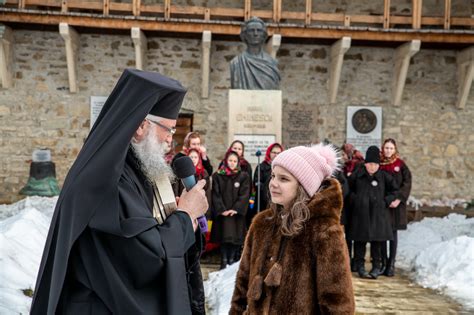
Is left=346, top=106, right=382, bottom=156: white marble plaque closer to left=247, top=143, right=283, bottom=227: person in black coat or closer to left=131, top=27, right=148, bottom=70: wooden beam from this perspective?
left=131, top=27, right=148, bottom=70: wooden beam

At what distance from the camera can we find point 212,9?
1242cm

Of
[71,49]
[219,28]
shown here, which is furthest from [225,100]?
[71,49]

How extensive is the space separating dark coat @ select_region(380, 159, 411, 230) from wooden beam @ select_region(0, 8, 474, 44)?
6.27 m

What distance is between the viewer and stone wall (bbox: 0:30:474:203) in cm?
1292

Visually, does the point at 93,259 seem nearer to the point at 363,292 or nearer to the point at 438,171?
the point at 363,292

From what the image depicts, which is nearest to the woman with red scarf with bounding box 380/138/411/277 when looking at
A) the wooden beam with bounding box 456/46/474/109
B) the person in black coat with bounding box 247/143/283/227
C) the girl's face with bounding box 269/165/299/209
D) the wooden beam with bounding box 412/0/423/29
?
the person in black coat with bounding box 247/143/283/227

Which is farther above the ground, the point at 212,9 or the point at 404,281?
the point at 212,9

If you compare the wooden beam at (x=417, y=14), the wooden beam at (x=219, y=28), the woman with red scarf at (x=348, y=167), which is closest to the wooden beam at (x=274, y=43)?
the wooden beam at (x=219, y=28)

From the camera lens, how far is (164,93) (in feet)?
6.23

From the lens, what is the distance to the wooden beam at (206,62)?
475 inches

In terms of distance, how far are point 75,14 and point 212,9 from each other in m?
3.04

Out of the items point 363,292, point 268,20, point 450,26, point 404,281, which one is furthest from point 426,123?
point 363,292

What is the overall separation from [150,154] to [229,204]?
466 centimetres

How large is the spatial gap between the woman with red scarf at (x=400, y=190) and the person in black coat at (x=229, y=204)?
1.72 m
